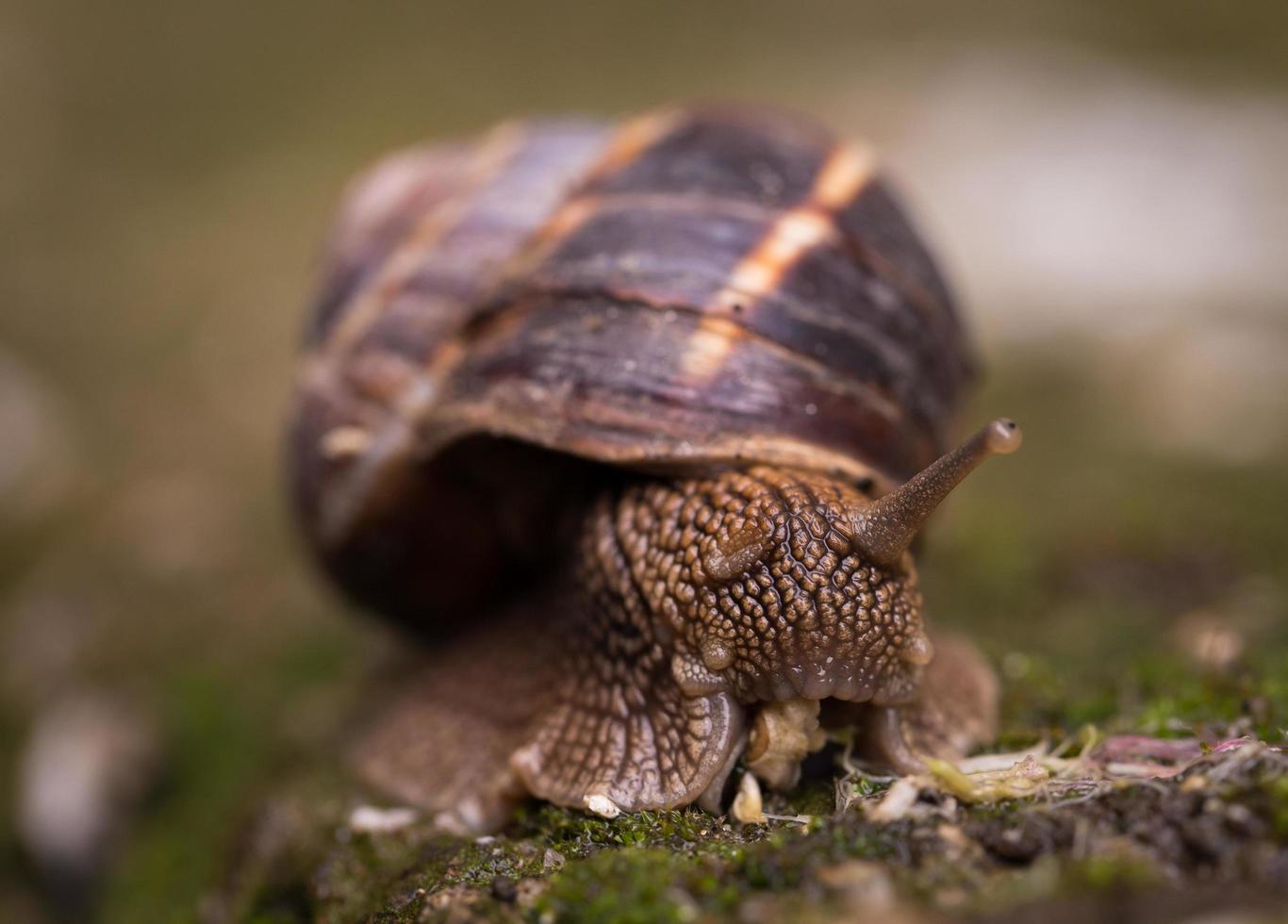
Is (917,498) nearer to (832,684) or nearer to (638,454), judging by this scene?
(832,684)

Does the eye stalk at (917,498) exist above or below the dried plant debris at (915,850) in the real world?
above

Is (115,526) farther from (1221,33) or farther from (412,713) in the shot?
(1221,33)

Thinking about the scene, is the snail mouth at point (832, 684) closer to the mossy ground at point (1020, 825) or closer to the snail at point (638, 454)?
the snail at point (638, 454)

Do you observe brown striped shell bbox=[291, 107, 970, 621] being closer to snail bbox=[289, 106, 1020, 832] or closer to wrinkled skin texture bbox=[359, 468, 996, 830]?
snail bbox=[289, 106, 1020, 832]

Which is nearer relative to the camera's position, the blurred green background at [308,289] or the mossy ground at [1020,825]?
the mossy ground at [1020,825]

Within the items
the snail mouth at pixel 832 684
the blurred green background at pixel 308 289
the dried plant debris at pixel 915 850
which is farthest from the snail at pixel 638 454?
the blurred green background at pixel 308 289

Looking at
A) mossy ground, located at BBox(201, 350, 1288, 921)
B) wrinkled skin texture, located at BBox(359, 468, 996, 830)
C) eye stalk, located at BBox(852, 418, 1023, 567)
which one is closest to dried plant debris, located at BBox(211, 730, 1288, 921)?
mossy ground, located at BBox(201, 350, 1288, 921)

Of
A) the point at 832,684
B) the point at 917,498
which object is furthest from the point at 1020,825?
the point at 917,498
